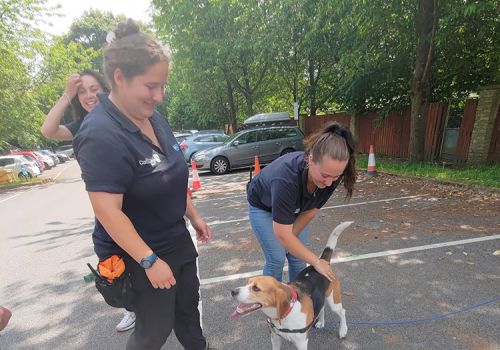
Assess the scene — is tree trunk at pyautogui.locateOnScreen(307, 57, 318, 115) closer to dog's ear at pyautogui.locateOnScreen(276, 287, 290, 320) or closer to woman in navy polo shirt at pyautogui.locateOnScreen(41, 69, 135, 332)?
woman in navy polo shirt at pyautogui.locateOnScreen(41, 69, 135, 332)

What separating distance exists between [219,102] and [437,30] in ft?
79.0

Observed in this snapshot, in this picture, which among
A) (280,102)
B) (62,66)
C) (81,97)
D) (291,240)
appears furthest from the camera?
(280,102)

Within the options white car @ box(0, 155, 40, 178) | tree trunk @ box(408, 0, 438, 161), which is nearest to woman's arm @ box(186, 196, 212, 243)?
tree trunk @ box(408, 0, 438, 161)

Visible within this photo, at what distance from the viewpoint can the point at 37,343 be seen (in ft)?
9.63

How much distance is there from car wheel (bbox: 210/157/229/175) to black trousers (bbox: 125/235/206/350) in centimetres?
1070

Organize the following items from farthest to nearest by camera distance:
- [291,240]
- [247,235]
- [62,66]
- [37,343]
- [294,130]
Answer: [62,66] → [294,130] → [247,235] → [37,343] → [291,240]

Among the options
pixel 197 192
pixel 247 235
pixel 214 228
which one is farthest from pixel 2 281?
pixel 197 192

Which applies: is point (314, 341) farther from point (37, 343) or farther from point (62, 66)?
point (62, 66)

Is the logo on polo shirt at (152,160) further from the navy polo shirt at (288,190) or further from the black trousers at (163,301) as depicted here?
the navy polo shirt at (288,190)

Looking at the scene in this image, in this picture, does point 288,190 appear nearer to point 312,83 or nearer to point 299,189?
point 299,189

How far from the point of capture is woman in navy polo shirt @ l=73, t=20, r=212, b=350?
133 cm

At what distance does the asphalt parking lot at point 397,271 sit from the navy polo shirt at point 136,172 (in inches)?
62.0

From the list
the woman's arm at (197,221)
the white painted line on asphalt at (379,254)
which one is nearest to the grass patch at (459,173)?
the white painted line on asphalt at (379,254)

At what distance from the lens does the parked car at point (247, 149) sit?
12.7 meters
